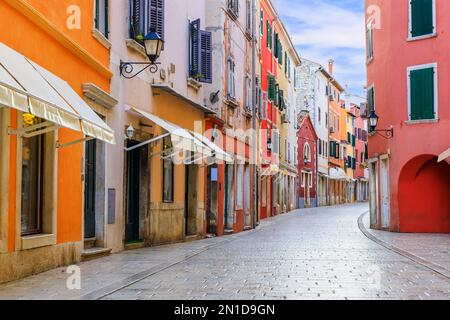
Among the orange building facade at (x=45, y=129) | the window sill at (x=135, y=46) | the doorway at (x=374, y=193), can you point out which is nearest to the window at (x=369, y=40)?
the doorway at (x=374, y=193)

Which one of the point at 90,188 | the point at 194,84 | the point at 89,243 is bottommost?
the point at 89,243

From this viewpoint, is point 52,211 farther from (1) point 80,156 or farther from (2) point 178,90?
(2) point 178,90

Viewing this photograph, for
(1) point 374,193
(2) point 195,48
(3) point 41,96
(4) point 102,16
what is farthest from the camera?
(1) point 374,193

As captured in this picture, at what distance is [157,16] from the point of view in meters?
17.1

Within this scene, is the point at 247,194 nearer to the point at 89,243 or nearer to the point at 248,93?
the point at 248,93

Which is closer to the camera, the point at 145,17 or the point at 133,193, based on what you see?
the point at 145,17

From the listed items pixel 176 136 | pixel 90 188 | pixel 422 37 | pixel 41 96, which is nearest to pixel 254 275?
pixel 41 96

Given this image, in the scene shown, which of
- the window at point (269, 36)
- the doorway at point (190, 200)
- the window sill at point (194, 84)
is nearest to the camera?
the window sill at point (194, 84)

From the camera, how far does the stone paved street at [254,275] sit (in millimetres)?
9062

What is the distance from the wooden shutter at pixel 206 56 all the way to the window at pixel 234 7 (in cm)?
346

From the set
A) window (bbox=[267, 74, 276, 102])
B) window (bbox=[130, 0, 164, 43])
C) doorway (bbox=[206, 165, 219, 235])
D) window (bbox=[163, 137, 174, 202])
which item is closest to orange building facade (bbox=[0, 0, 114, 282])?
window (bbox=[130, 0, 164, 43])

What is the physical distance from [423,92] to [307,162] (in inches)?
1398

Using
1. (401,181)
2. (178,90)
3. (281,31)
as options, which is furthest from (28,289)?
(281,31)

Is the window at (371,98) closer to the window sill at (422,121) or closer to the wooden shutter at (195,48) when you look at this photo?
the window sill at (422,121)
